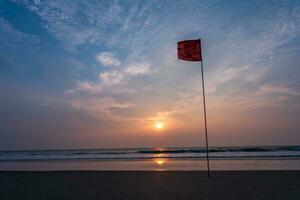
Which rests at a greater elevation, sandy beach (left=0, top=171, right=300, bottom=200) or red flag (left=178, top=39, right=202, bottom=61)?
red flag (left=178, top=39, right=202, bottom=61)

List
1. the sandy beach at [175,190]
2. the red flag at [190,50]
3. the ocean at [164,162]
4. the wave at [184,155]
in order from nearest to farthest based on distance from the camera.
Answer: the sandy beach at [175,190] → the red flag at [190,50] → the ocean at [164,162] → the wave at [184,155]

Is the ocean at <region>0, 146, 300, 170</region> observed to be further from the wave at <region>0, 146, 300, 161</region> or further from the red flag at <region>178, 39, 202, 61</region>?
the red flag at <region>178, 39, 202, 61</region>

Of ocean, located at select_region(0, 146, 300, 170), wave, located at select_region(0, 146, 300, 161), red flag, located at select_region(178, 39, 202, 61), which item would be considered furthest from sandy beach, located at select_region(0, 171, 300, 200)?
wave, located at select_region(0, 146, 300, 161)

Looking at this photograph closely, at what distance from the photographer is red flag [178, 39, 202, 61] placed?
12.2 meters

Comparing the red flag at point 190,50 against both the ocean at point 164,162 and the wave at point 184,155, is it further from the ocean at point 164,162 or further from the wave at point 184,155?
the wave at point 184,155

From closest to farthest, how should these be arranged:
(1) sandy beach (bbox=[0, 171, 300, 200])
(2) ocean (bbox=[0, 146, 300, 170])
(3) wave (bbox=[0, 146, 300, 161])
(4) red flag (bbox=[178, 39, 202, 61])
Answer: (1) sandy beach (bbox=[0, 171, 300, 200]) → (4) red flag (bbox=[178, 39, 202, 61]) → (2) ocean (bbox=[0, 146, 300, 170]) → (3) wave (bbox=[0, 146, 300, 161])

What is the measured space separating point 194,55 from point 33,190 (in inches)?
378

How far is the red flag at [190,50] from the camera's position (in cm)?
1218

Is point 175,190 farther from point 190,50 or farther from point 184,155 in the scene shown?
point 184,155

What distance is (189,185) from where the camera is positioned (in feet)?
33.7

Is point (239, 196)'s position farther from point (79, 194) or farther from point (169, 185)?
point (79, 194)

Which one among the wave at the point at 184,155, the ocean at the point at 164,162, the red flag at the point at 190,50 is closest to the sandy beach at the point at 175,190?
the red flag at the point at 190,50

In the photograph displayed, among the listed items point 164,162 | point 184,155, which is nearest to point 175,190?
point 164,162

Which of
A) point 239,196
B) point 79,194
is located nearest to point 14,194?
point 79,194
